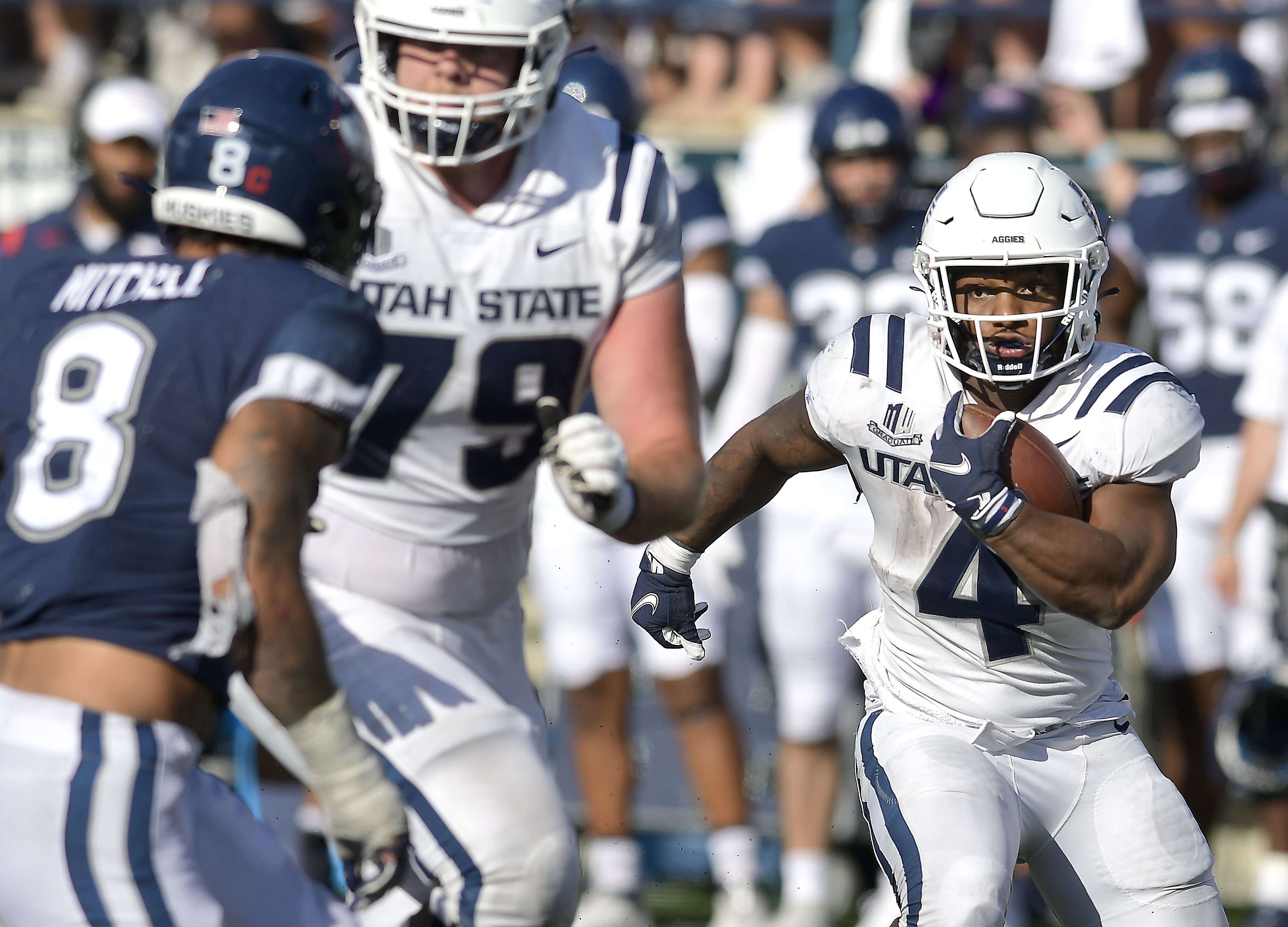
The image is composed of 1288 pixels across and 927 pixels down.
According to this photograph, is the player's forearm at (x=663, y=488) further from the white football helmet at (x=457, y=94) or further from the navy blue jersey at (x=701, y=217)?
the navy blue jersey at (x=701, y=217)

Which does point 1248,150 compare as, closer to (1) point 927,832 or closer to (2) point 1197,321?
(2) point 1197,321

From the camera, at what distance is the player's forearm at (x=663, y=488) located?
129 inches

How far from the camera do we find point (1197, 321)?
585 cm

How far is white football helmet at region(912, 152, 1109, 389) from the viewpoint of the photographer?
3229 millimetres

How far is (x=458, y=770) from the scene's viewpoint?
3369 millimetres

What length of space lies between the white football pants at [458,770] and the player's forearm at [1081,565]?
3.28 feet

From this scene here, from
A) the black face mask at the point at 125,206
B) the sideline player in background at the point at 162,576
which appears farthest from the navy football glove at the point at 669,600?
the black face mask at the point at 125,206

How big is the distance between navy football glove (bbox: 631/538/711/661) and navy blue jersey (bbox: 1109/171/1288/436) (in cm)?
265

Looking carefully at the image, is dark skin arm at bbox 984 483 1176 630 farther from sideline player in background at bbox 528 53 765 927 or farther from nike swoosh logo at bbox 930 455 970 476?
sideline player in background at bbox 528 53 765 927

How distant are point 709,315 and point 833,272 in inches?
19.8

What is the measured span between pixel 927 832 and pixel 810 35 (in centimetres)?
522

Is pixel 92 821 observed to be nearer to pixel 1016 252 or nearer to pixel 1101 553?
pixel 1101 553

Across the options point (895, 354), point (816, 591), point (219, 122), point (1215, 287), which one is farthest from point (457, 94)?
point (1215, 287)

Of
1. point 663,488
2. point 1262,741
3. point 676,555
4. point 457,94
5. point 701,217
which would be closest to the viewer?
point 663,488
